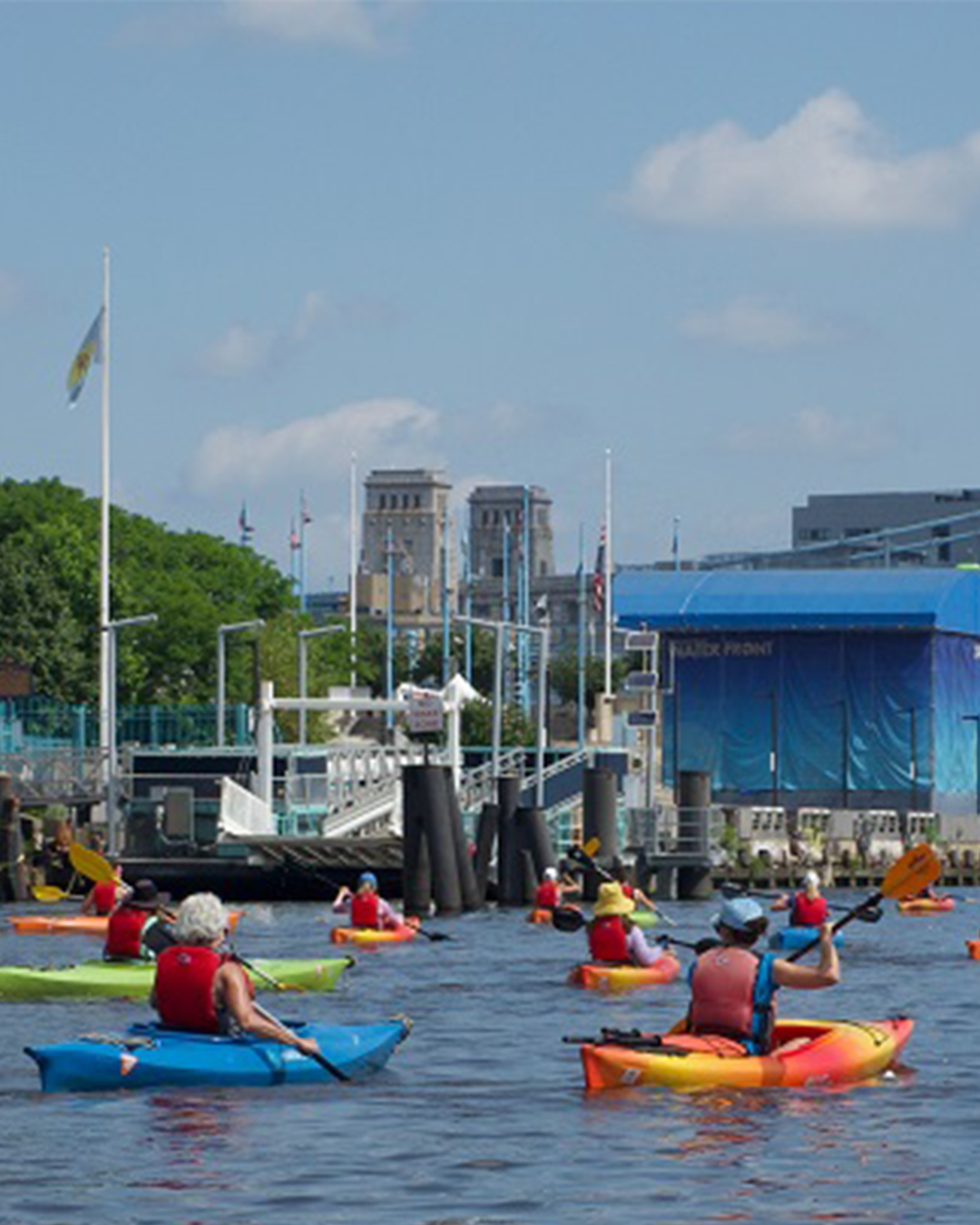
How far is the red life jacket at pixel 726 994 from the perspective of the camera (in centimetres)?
2661

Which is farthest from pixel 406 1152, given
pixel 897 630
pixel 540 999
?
pixel 897 630

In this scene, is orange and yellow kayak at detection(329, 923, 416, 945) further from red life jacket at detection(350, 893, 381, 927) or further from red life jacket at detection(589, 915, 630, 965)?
red life jacket at detection(589, 915, 630, 965)

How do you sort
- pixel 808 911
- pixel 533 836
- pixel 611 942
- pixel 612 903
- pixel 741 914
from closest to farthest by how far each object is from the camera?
pixel 741 914 → pixel 611 942 → pixel 612 903 → pixel 808 911 → pixel 533 836

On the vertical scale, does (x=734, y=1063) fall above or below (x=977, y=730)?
below

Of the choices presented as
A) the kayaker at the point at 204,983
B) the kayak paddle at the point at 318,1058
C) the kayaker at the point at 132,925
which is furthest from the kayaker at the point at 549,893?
the kayaker at the point at 204,983

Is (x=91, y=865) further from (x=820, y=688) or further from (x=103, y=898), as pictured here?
(x=820, y=688)

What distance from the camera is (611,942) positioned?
43531 millimetres

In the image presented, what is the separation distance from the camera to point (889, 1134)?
2616 centimetres

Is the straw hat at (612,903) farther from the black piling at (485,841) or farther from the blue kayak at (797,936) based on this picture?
the black piling at (485,841)

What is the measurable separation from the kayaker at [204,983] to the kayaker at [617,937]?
16.5 metres

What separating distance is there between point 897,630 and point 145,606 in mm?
38960

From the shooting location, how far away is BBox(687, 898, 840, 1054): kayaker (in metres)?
26.5

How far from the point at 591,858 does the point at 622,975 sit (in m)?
23.4

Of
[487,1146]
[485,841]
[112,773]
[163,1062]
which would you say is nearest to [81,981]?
[163,1062]
